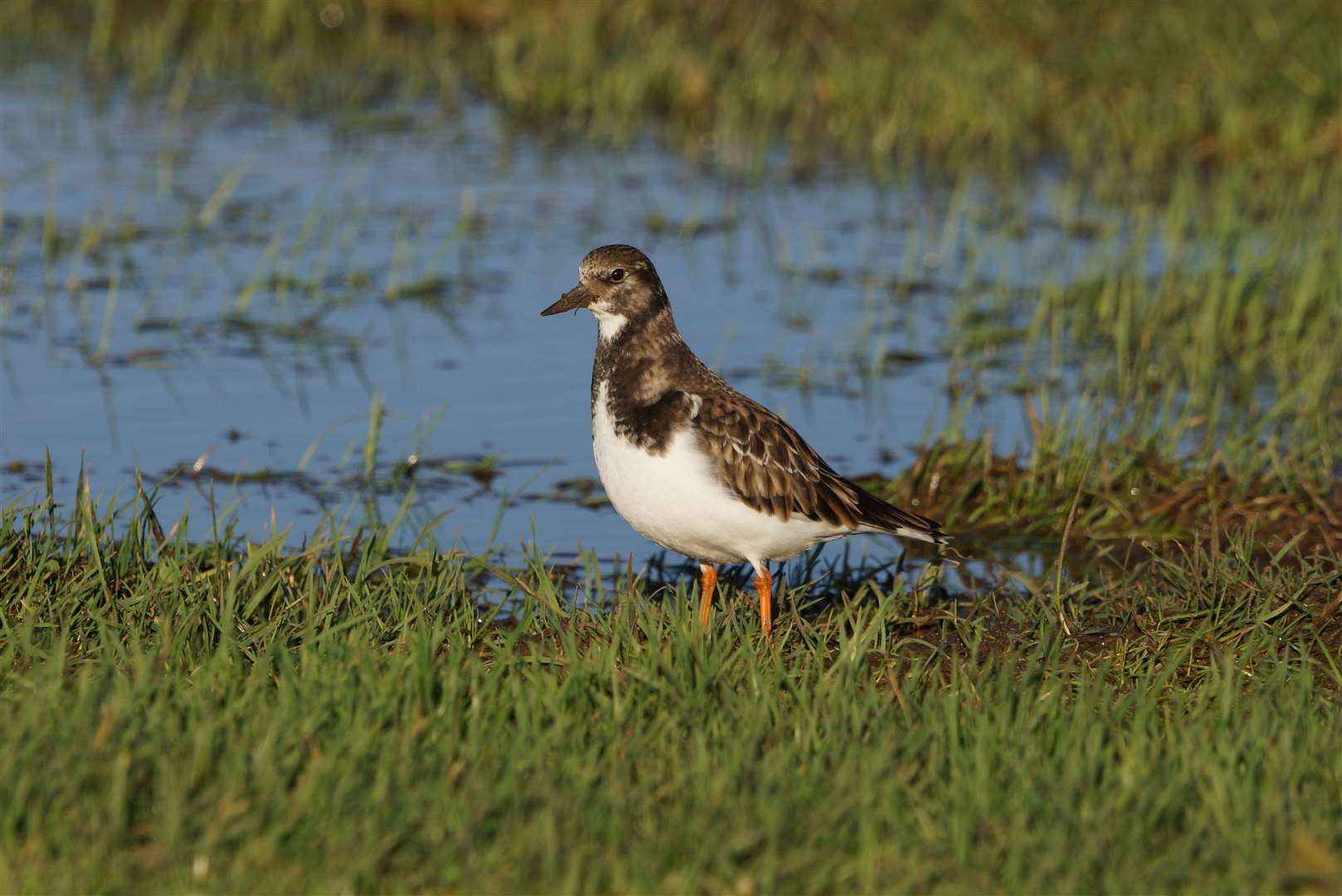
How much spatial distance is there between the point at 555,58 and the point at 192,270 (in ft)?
16.7

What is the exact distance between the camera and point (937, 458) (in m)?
8.97

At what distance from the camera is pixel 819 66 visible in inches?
660

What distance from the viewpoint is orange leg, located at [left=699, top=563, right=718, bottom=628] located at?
675 centimetres

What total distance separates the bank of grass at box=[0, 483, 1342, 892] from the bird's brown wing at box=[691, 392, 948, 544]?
36 centimetres

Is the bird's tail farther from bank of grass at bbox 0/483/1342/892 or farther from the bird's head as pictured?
the bird's head

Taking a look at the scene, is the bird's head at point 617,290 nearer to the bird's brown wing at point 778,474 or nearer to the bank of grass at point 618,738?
the bird's brown wing at point 778,474

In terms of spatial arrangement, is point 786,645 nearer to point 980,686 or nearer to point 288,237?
point 980,686

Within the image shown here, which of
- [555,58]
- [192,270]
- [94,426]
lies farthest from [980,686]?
[555,58]

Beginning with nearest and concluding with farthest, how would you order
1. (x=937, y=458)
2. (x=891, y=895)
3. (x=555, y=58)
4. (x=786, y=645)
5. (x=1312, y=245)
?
(x=891, y=895) → (x=786, y=645) → (x=937, y=458) → (x=1312, y=245) → (x=555, y=58)

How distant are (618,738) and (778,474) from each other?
1.53 m

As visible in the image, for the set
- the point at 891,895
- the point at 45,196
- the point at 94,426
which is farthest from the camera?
the point at 45,196

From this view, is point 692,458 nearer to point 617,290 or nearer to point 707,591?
point 707,591

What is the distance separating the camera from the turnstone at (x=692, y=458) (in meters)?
6.56

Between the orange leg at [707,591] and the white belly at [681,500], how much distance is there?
0.18 meters
